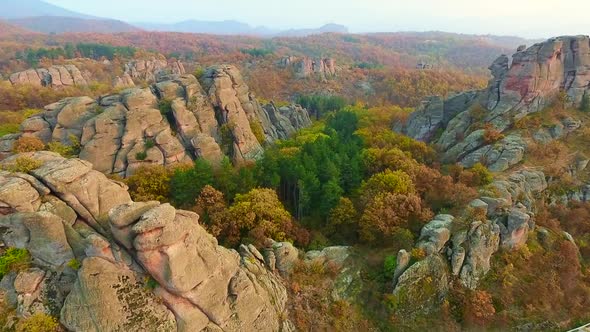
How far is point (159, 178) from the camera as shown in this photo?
3444 cm

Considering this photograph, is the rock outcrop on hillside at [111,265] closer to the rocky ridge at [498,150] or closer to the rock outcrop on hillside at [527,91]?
the rocky ridge at [498,150]

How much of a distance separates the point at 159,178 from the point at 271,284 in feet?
50.2

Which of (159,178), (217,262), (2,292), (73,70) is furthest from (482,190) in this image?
(73,70)

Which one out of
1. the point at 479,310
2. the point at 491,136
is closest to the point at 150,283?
the point at 479,310

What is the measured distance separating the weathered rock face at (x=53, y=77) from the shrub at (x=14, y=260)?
288ft

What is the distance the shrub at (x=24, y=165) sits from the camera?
74.6 feet

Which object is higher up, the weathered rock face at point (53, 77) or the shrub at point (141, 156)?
the shrub at point (141, 156)

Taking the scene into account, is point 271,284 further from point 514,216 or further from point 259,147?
point 259,147

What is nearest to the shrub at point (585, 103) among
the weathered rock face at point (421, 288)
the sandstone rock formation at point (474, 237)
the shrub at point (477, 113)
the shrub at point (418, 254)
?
the shrub at point (477, 113)

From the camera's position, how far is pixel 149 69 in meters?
141

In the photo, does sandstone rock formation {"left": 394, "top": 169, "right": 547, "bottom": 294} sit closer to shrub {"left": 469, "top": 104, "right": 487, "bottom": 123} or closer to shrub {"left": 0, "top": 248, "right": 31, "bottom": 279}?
shrub {"left": 469, "top": 104, "right": 487, "bottom": 123}

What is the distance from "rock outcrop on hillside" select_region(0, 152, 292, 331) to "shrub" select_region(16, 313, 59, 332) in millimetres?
479

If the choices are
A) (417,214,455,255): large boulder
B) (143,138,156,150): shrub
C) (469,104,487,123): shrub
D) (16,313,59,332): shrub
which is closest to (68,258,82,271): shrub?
(16,313,59,332): shrub

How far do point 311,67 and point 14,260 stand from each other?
126852 mm
